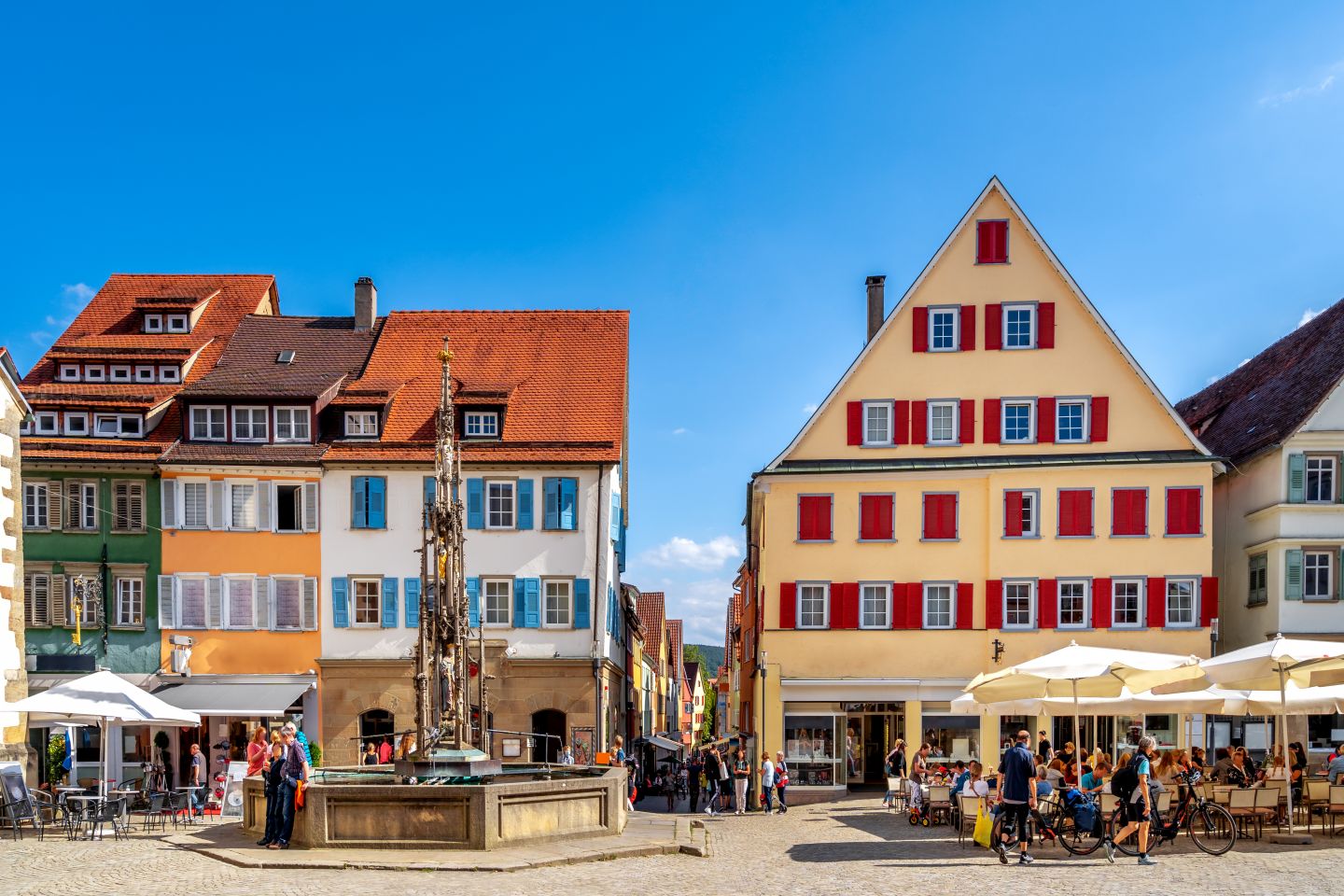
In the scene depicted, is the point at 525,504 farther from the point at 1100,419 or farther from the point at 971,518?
the point at 1100,419

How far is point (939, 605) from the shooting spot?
31500 millimetres

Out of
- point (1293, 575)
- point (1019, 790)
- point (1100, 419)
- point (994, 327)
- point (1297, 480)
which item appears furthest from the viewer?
point (994, 327)

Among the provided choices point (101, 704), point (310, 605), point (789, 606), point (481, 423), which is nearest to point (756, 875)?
point (101, 704)

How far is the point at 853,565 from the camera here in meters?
31.6

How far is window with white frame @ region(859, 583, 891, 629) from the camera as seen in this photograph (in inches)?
1238

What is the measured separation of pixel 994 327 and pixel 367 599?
17062mm

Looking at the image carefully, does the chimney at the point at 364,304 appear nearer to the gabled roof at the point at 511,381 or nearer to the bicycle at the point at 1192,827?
the gabled roof at the point at 511,381

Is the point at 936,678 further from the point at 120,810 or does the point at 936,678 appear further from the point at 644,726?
the point at 644,726

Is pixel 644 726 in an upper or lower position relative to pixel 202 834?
lower

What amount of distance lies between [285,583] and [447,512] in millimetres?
16703

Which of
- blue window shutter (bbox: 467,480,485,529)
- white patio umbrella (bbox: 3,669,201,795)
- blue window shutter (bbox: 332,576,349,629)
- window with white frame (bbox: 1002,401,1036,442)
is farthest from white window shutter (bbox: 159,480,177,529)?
window with white frame (bbox: 1002,401,1036,442)

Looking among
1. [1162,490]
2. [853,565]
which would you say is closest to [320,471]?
[853,565]

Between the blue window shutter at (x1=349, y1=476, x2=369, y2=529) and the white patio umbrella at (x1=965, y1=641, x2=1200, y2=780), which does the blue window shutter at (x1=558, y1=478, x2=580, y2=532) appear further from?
the white patio umbrella at (x1=965, y1=641, x2=1200, y2=780)

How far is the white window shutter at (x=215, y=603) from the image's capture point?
33.0 meters
